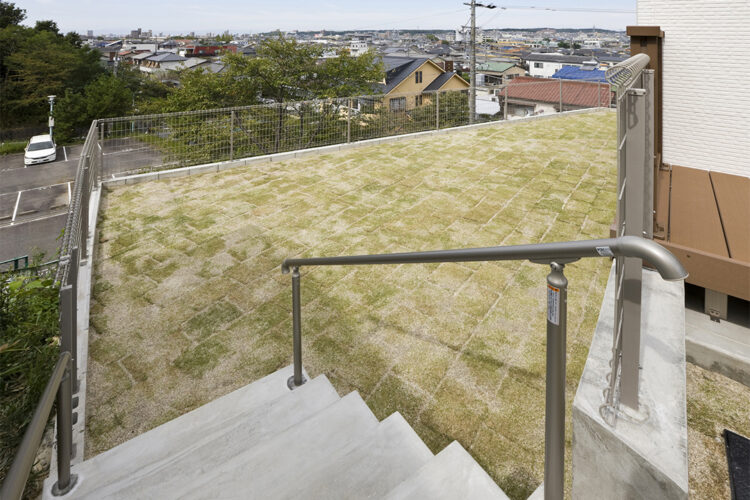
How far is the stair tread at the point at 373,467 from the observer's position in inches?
61.9

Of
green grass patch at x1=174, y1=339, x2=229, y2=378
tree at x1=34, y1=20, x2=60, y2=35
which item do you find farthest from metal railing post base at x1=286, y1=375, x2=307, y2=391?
tree at x1=34, y1=20, x2=60, y2=35

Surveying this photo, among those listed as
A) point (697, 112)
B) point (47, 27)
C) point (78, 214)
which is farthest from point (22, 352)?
point (47, 27)

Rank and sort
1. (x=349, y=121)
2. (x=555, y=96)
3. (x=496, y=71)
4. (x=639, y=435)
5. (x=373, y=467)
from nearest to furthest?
1. (x=639, y=435)
2. (x=373, y=467)
3. (x=349, y=121)
4. (x=555, y=96)
5. (x=496, y=71)

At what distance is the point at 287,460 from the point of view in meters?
1.75

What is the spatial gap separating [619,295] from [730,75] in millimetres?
6186

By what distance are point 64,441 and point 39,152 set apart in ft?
98.6

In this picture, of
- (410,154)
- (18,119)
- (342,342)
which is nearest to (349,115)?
(410,154)

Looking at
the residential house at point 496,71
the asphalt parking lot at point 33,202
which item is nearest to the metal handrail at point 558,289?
the asphalt parking lot at point 33,202

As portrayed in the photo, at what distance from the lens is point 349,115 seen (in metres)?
8.08

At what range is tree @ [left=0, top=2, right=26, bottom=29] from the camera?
3734 centimetres

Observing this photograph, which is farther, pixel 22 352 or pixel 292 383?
pixel 22 352

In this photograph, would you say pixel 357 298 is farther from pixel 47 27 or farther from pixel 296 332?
pixel 47 27

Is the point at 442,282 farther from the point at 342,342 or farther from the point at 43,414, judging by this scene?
the point at 43,414

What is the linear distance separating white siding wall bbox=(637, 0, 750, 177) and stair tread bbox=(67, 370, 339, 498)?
625 centimetres
